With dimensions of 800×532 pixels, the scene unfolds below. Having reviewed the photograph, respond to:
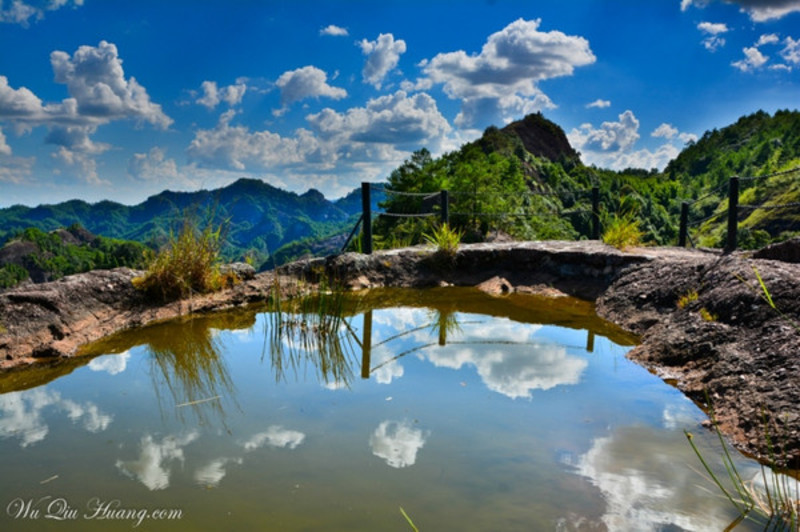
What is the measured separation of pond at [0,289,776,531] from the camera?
2.42m

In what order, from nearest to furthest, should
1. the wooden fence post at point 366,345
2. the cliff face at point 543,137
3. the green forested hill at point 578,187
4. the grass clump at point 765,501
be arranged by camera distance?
the grass clump at point 765,501 → the wooden fence post at point 366,345 → the green forested hill at point 578,187 → the cliff face at point 543,137

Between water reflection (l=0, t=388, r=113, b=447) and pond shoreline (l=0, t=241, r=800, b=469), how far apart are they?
0.96m

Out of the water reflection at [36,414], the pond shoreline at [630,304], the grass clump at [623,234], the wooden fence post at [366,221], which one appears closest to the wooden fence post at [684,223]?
the grass clump at [623,234]

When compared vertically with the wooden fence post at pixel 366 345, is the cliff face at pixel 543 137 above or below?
above

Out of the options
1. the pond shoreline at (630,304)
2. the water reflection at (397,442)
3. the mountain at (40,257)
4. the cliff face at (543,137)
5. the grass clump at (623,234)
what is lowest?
the mountain at (40,257)

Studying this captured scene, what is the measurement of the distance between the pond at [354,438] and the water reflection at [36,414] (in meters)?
0.02

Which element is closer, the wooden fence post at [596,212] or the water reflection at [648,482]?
the water reflection at [648,482]

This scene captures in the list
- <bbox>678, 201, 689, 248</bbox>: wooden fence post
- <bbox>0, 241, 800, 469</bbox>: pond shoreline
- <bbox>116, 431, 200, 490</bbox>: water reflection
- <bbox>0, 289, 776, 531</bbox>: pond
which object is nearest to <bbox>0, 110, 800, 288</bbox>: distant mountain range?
<bbox>0, 241, 800, 469</bbox>: pond shoreline

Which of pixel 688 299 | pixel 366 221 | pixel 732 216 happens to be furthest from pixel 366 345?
pixel 732 216

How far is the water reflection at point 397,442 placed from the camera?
2859 mm

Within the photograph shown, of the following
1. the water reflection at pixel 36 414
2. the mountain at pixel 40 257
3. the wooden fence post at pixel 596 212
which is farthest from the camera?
the mountain at pixel 40 257

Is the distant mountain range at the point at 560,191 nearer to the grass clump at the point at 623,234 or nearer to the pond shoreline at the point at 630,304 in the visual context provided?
the grass clump at the point at 623,234

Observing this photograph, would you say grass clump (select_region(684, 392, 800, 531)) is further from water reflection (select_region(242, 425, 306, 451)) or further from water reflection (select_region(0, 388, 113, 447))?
water reflection (select_region(0, 388, 113, 447))

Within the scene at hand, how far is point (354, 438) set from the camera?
122 inches
